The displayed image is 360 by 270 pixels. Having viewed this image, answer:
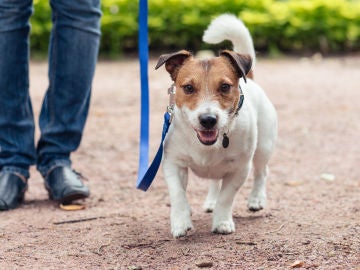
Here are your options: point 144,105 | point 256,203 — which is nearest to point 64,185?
point 144,105

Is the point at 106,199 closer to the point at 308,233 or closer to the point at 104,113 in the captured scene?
the point at 308,233

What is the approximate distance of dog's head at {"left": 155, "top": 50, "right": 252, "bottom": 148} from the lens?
3289 millimetres

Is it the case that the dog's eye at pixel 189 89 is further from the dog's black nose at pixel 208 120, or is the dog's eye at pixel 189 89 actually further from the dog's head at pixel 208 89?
the dog's black nose at pixel 208 120

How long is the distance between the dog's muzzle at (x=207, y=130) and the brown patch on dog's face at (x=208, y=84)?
0.10 m

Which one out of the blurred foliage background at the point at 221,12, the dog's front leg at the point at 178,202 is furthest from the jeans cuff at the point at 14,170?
the blurred foliage background at the point at 221,12

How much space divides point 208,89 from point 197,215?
3.44 feet

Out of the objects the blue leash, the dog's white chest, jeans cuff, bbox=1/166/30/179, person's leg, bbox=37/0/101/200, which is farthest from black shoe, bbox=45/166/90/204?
the dog's white chest

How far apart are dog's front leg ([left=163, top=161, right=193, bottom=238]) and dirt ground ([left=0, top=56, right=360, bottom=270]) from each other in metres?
0.07

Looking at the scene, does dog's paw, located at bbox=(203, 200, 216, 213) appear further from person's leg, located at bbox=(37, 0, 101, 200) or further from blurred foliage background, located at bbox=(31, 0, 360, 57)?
blurred foliage background, located at bbox=(31, 0, 360, 57)

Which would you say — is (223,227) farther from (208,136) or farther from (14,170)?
(14,170)

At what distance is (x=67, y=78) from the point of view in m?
4.30

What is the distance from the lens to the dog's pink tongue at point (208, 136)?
3.33 metres

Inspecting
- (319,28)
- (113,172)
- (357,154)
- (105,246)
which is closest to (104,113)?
(113,172)

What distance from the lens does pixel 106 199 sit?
4.59 metres
